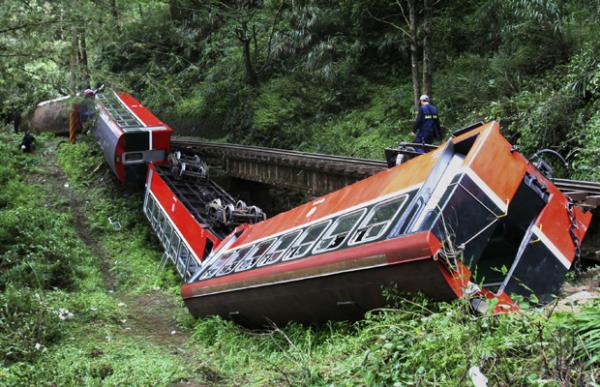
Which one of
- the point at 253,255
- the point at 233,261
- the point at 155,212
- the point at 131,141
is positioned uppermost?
the point at 253,255

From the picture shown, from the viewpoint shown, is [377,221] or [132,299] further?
[132,299]

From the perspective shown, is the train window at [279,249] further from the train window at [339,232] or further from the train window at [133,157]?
the train window at [133,157]

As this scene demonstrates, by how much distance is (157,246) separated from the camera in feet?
65.3

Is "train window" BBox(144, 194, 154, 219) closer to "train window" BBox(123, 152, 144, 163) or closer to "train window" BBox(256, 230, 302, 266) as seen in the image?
"train window" BBox(123, 152, 144, 163)

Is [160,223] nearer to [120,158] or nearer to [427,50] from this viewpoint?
[120,158]

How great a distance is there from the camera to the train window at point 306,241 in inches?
359

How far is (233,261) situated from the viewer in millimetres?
11867

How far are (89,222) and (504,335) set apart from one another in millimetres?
18277

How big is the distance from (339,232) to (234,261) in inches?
145

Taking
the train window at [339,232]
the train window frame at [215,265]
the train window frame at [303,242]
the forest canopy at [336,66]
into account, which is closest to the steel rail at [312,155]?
the forest canopy at [336,66]

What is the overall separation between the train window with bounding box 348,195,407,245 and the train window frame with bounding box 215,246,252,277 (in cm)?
372

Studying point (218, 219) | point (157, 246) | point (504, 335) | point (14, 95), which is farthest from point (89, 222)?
point (504, 335)

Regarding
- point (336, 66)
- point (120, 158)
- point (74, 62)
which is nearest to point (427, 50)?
point (336, 66)

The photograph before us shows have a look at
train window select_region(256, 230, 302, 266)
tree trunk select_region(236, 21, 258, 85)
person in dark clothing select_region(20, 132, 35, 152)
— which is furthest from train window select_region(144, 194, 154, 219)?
tree trunk select_region(236, 21, 258, 85)
